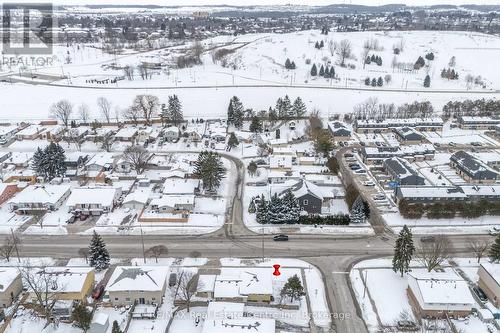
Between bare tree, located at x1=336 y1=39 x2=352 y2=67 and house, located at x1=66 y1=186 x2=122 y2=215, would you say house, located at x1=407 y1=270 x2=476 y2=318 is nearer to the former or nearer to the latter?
house, located at x1=66 y1=186 x2=122 y2=215

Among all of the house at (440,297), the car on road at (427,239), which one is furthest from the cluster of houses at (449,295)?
the car on road at (427,239)

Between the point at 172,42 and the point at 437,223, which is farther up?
the point at 172,42

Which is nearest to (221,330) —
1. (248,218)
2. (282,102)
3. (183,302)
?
(183,302)

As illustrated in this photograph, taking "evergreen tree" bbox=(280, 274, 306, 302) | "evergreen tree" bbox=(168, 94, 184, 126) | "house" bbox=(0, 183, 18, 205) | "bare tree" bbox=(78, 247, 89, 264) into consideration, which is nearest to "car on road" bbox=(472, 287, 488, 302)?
"evergreen tree" bbox=(280, 274, 306, 302)

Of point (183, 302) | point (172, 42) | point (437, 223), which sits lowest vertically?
point (183, 302)

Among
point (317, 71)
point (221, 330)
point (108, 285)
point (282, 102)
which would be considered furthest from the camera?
point (317, 71)

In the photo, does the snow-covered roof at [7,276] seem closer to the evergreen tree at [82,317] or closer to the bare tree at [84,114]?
the evergreen tree at [82,317]

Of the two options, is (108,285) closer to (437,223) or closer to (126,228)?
(126,228)

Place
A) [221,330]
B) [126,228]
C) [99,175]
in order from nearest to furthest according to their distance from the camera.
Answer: [221,330] < [126,228] < [99,175]
